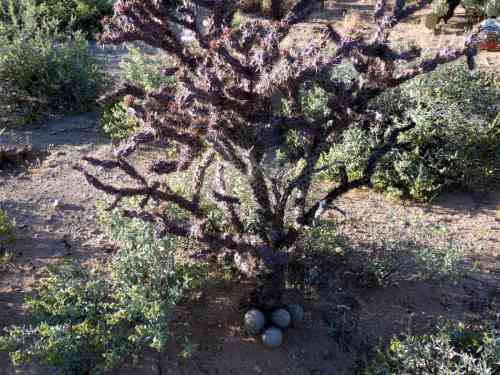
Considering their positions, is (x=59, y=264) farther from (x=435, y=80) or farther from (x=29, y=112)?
(x=435, y=80)

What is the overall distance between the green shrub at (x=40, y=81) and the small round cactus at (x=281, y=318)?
3.91 meters

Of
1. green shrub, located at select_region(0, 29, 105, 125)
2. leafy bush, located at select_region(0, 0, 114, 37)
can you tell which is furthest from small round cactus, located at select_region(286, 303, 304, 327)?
leafy bush, located at select_region(0, 0, 114, 37)

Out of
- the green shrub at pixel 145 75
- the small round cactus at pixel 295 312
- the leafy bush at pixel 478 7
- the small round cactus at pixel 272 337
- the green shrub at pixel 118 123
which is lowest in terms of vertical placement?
the small round cactus at pixel 272 337

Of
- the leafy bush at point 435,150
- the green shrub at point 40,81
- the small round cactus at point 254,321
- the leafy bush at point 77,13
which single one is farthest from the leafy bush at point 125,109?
the leafy bush at point 77,13

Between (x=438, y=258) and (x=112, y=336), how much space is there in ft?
7.22

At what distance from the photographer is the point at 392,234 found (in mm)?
3936

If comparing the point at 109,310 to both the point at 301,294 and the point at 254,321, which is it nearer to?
the point at 254,321

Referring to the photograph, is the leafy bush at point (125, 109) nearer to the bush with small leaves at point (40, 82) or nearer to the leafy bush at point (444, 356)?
the bush with small leaves at point (40, 82)

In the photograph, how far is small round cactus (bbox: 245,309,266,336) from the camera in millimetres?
2949

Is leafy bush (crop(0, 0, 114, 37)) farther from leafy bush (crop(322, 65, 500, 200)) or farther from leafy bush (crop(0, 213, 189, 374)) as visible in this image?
leafy bush (crop(0, 213, 189, 374))

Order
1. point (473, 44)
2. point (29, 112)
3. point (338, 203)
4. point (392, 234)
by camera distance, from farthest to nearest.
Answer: point (29, 112) → point (338, 203) → point (392, 234) → point (473, 44)

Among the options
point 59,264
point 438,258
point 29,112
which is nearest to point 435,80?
point 438,258

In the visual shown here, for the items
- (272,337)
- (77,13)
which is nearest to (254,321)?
(272,337)

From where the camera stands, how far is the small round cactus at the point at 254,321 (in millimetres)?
2949
